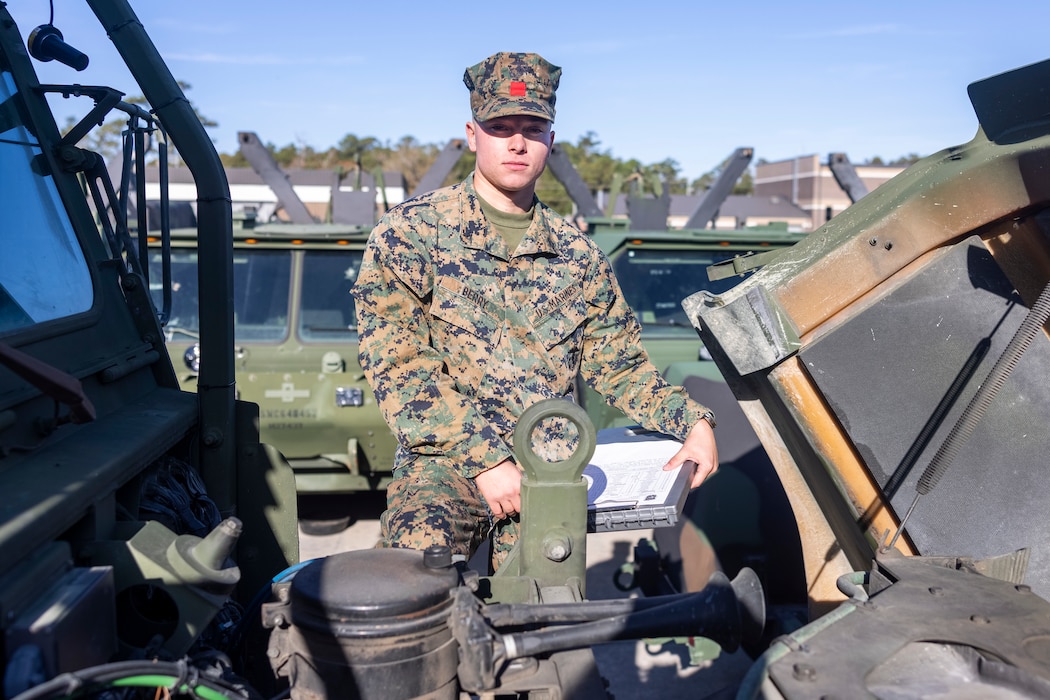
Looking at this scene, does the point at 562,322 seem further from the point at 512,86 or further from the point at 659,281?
the point at 659,281

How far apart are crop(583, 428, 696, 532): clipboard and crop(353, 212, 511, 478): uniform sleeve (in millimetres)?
282

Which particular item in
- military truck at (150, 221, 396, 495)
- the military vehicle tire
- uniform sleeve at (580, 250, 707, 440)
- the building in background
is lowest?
the military vehicle tire

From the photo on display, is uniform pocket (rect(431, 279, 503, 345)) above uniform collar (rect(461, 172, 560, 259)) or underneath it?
underneath

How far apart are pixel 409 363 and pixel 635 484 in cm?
68

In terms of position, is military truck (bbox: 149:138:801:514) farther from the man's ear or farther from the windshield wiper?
the windshield wiper

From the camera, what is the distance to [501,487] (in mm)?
2416

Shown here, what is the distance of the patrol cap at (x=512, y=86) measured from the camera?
2.74 metres

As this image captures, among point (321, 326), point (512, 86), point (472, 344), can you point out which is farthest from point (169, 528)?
point (321, 326)

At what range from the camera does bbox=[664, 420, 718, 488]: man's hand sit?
255 centimetres

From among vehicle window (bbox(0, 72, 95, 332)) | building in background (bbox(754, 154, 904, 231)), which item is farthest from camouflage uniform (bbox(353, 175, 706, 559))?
building in background (bbox(754, 154, 904, 231))

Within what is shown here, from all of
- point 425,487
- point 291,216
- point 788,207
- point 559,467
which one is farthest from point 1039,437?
point 788,207

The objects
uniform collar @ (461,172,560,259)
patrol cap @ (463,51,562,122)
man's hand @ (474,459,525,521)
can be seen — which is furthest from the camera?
uniform collar @ (461,172,560,259)

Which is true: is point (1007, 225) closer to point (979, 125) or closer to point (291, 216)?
point (979, 125)

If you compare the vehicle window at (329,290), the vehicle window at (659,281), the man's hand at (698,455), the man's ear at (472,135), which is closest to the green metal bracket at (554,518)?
the man's hand at (698,455)
